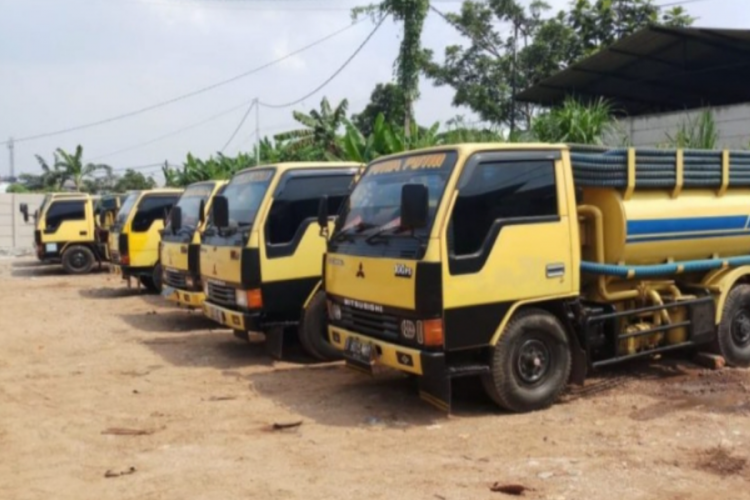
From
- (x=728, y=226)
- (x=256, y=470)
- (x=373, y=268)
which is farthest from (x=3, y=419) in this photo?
(x=728, y=226)

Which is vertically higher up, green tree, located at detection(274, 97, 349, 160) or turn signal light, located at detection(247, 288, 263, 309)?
green tree, located at detection(274, 97, 349, 160)

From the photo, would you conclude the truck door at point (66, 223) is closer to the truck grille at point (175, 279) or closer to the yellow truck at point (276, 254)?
the truck grille at point (175, 279)

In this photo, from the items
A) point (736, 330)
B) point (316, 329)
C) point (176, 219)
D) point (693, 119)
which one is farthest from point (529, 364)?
point (693, 119)

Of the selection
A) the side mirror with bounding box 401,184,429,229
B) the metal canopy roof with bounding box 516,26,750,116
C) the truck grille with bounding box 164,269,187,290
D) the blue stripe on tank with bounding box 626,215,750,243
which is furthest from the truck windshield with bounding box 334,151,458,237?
the metal canopy roof with bounding box 516,26,750,116

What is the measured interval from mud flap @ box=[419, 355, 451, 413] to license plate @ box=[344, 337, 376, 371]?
454 mm

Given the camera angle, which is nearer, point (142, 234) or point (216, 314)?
point (216, 314)

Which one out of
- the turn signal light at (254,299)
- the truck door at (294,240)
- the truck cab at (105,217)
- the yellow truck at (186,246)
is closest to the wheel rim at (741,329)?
the truck door at (294,240)

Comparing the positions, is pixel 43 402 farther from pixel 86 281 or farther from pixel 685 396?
pixel 86 281

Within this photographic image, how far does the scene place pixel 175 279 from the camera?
1094cm

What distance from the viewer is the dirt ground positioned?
187 inches

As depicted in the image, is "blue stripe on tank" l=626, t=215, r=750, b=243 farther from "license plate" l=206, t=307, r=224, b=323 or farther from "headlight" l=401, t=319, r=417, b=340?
"license plate" l=206, t=307, r=224, b=323

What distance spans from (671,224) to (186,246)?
6509mm

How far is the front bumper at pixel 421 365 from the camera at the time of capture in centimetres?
572

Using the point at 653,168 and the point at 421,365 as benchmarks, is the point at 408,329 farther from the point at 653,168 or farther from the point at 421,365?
the point at 653,168
